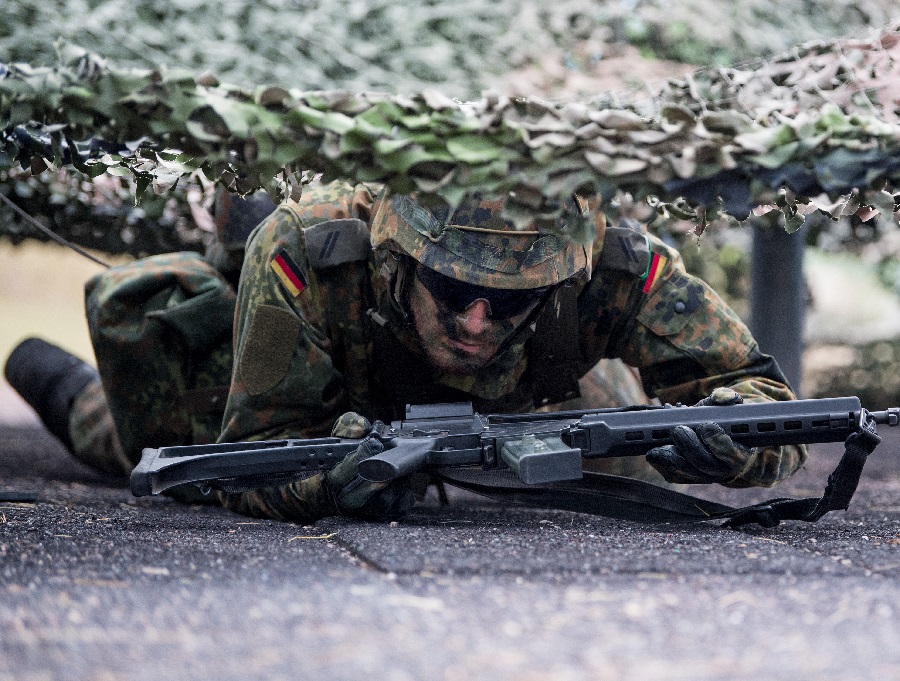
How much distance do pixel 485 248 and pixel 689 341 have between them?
0.78m

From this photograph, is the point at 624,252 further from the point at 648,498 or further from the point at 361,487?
the point at 361,487

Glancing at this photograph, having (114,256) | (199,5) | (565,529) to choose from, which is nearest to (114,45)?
(199,5)

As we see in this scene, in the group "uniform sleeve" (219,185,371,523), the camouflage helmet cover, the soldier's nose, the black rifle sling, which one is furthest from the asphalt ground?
the camouflage helmet cover

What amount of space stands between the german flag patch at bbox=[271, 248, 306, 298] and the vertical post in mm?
3216

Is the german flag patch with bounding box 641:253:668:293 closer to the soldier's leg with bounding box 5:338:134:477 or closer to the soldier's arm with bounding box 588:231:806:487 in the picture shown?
the soldier's arm with bounding box 588:231:806:487

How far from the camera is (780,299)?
588 cm

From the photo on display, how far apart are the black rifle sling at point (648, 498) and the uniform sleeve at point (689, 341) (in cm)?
32

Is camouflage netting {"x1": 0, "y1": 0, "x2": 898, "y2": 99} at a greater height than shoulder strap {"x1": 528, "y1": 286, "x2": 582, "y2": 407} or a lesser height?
greater

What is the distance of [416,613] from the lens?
1.73 metres

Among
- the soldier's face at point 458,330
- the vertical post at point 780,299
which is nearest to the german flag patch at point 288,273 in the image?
the soldier's face at point 458,330

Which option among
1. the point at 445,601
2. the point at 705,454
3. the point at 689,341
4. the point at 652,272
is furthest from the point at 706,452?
the point at 445,601

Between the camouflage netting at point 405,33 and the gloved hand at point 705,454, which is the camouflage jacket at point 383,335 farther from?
the camouflage netting at point 405,33

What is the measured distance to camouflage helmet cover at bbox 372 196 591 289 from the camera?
9.07 feet

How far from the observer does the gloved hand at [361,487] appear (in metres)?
2.74
